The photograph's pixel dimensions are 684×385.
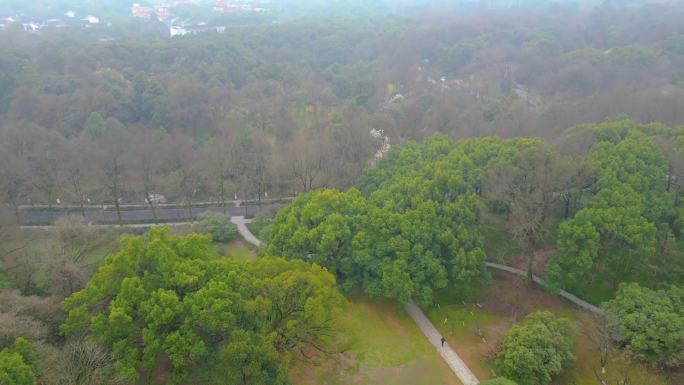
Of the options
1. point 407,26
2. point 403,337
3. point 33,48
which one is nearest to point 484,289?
point 403,337

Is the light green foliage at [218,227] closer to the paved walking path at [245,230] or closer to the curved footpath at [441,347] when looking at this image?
the paved walking path at [245,230]

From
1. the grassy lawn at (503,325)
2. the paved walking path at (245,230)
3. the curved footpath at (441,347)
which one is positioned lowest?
the paved walking path at (245,230)

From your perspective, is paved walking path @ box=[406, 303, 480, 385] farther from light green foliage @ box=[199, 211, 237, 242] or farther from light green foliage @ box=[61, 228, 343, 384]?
light green foliage @ box=[199, 211, 237, 242]

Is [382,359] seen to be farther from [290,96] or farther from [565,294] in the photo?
[290,96]

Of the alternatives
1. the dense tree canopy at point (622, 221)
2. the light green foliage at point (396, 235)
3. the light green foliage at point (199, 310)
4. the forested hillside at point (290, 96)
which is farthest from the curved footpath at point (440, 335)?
the forested hillside at point (290, 96)

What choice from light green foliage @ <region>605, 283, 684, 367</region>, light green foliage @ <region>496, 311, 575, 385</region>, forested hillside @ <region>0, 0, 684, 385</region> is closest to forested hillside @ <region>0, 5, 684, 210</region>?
forested hillside @ <region>0, 0, 684, 385</region>

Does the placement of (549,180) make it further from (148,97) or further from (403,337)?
(148,97)
